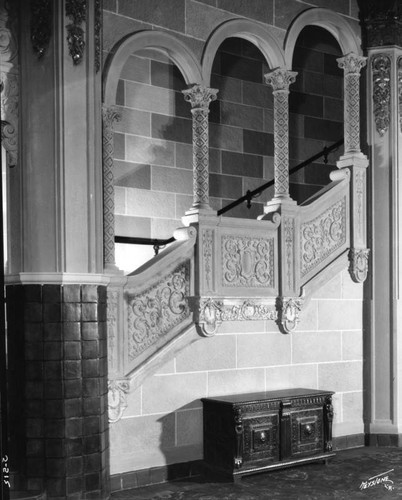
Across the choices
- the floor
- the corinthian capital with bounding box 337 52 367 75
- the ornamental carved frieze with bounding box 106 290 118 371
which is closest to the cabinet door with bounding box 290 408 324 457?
the floor

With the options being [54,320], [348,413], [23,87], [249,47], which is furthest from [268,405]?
[249,47]

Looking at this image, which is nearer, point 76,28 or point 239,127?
point 76,28

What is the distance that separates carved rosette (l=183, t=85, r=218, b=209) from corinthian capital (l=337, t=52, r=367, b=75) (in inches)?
61.9

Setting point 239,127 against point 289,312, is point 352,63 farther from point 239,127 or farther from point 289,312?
point 289,312

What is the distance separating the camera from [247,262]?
681 cm

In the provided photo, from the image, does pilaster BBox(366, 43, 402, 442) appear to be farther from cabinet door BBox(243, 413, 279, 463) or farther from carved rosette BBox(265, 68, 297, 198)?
cabinet door BBox(243, 413, 279, 463)

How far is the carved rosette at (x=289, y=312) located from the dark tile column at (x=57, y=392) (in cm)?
204

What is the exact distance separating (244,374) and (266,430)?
565 millimetres

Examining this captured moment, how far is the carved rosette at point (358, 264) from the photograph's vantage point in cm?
755

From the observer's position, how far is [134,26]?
6.32 metres

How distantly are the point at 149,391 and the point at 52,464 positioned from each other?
3.60 ft

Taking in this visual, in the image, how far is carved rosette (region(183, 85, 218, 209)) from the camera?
6590mm

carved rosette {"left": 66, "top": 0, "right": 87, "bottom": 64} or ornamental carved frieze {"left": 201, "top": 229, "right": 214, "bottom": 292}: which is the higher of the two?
carved rosette {"left": 66, "top": 0, "right": 87, "bottom": 64}

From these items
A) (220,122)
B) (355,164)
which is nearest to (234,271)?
(355,164)
